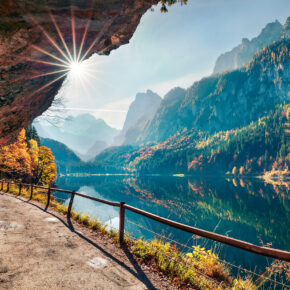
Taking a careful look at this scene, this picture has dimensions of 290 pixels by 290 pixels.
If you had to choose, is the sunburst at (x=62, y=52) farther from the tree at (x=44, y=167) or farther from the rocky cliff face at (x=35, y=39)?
the tree at (x=44, y=167)

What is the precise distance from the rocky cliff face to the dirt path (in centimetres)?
735

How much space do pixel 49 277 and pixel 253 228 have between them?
3709cm

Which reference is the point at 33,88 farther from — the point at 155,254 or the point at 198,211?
the point at 198,211

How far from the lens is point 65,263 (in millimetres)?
4871

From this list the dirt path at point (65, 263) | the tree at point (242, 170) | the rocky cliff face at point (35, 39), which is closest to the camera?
the dirt path at point (65, 263)

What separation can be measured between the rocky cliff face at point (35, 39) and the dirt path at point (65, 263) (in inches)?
289

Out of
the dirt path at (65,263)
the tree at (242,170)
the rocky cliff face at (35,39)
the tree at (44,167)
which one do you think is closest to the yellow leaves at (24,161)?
the tree at (44,167)

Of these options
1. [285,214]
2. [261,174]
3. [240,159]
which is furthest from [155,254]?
[240,159]

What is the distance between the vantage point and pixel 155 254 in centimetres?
567

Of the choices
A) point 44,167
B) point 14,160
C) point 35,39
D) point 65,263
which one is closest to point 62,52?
point 35,39

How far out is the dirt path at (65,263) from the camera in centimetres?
402

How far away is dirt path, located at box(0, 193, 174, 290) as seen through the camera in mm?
4020

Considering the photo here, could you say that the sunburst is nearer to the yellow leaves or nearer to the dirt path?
the dirt path

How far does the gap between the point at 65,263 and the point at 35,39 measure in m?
10.1
